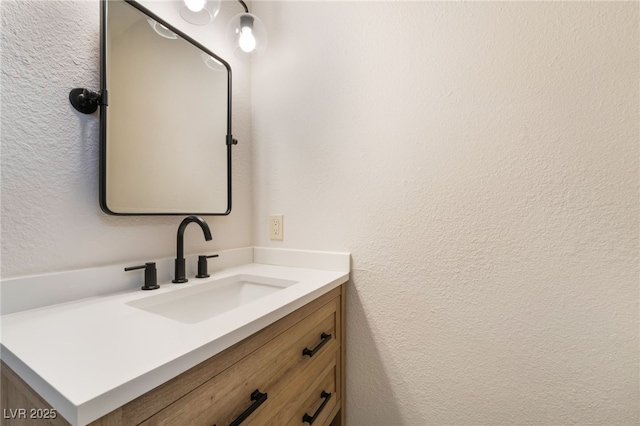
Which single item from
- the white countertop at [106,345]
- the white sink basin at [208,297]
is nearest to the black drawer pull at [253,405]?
the white countertop at [106,345]

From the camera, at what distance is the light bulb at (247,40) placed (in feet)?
3.74

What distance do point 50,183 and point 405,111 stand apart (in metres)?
1.08

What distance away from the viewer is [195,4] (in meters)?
0.97

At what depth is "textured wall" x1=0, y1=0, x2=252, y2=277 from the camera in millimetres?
670

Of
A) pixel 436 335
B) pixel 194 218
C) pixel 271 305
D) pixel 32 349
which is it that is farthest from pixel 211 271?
pixel 436 335

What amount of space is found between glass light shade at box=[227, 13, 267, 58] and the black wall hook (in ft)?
1.91

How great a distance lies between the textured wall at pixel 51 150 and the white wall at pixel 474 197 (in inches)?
26.3

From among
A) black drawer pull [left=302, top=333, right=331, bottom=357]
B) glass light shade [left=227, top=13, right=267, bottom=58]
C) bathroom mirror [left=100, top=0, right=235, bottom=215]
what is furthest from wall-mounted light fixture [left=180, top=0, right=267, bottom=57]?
black drawer pull [left=302, top=333, right=331, bottom=357]

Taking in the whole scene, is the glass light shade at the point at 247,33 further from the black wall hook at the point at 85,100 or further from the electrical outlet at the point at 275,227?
the electrical outlet at the point at 275,227

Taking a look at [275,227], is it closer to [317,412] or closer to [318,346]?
[318,346]

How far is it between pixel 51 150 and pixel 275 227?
2.53 ft

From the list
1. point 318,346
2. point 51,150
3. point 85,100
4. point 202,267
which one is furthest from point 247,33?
point 318,346

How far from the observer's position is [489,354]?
0.91 metres

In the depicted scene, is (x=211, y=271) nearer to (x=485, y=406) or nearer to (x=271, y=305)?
(x=271, y=305)
